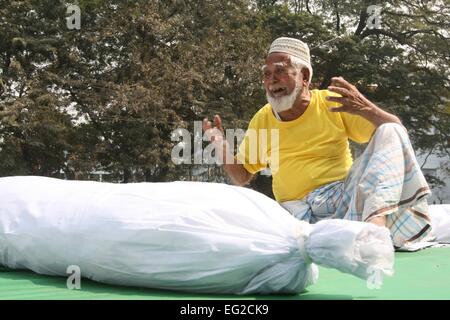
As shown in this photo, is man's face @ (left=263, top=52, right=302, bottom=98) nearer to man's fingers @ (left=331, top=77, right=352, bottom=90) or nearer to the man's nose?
the man's nose

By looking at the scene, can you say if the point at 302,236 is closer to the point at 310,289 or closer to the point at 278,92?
the point at 310,289

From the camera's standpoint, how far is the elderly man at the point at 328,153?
93.9 inches

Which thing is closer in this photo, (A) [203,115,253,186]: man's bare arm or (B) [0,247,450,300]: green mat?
(B) [0,247,450,300]: green mat

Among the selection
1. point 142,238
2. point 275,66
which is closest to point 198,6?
point 275,66

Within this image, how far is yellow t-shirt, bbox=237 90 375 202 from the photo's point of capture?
2928 millimetres

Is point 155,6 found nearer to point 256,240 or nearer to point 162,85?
point 162,85

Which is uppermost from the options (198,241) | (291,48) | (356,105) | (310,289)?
(291,48)

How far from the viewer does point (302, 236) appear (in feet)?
5.66

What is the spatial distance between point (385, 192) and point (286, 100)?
2.56ft

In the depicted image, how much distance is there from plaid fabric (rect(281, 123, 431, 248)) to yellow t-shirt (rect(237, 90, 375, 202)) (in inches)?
3.6

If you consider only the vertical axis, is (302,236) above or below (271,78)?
below

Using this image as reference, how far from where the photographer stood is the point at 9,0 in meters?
14.9

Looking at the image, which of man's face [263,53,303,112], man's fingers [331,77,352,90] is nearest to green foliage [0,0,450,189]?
man's face [263,53,303,112]

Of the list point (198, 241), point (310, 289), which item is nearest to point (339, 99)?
point (310, 289)
